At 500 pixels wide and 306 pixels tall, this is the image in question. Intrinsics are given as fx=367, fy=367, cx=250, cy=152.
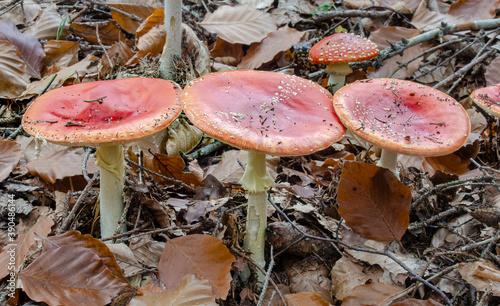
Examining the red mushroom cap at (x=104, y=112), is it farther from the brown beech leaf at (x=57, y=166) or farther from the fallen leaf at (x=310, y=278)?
the fallen leaf at (x=310, y=278)

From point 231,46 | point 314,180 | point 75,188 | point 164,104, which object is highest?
point 164,104

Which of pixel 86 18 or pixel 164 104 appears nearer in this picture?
pixel 164 104

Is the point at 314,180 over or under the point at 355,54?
under

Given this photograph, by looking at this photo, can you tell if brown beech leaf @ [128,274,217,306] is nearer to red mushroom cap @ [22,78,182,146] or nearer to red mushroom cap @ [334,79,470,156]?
red mushroom cap @ [22,78,182,146]

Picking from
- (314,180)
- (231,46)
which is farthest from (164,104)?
(231,46)

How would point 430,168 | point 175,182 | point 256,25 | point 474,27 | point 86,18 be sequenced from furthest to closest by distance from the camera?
1. point 86,18
2. point 256,25
3. point 474,27
4. point 430,168
5. point 175,182

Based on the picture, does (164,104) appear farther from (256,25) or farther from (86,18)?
(86,18)

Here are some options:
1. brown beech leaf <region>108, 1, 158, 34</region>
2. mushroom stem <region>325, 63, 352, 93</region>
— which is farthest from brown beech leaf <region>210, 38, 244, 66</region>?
mushroom stem <region>325, 63, 352, 93</region>
